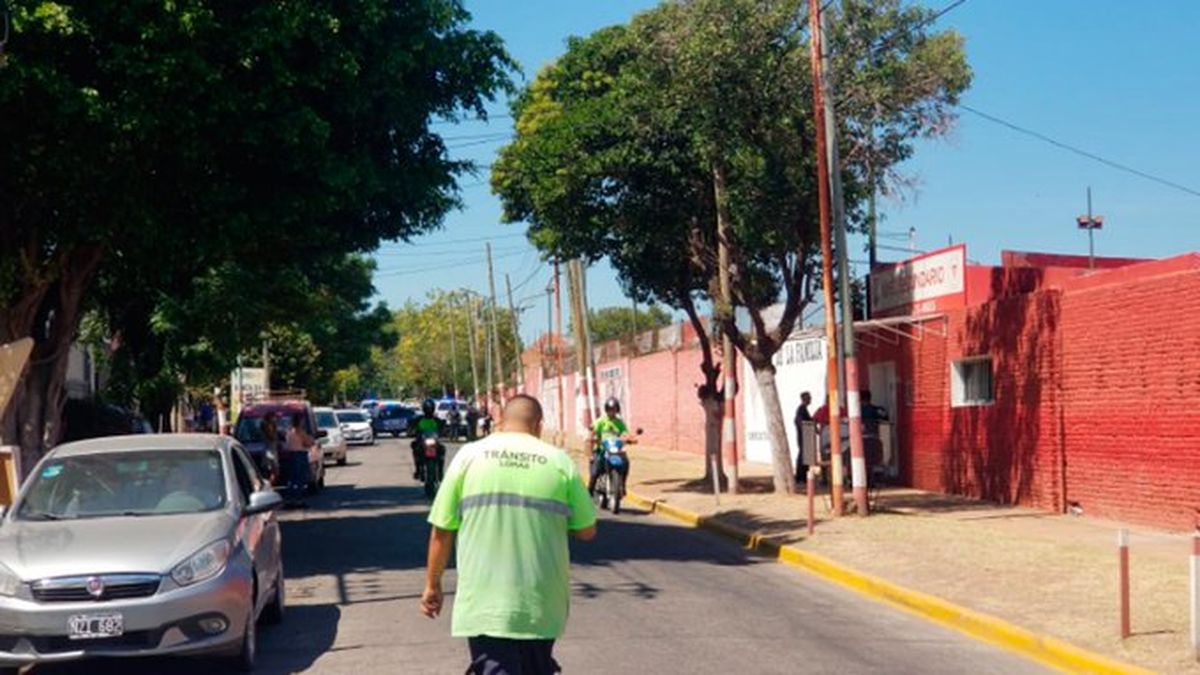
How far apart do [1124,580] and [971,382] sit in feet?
45.1

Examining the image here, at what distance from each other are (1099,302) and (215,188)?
35.7ft

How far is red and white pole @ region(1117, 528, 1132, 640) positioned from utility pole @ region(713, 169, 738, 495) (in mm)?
13254

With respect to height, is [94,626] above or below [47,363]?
below

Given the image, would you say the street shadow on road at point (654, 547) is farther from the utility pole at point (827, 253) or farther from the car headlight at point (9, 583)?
the car headlight at point (9, 583)

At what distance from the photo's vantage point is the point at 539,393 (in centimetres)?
7988

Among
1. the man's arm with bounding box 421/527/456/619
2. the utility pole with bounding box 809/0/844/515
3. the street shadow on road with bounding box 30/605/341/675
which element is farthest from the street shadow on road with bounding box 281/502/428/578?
the man's arm with bounding box 421/527/456/619

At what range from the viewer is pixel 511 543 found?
6.05m

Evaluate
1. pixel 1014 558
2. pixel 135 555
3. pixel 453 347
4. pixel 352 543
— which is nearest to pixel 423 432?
pixel 352 543

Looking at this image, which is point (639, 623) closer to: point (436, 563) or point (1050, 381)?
point (436, 563)

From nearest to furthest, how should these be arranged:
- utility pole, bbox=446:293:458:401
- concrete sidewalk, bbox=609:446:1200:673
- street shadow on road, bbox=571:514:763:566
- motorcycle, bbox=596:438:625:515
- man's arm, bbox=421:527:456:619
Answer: man's arm, bbox=421:527:456:619 < concrete sidewalk, bbox=609:446:1200:673 < street shadow on road, bbox=571:514:763:566 < motorcycle, bbox=596:438:625:515 < utility pole, bbox=446:293:458:401

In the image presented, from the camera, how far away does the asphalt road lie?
404 inches

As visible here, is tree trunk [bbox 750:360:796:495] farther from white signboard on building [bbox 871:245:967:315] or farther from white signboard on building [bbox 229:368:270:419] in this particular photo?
white signboard on building [bbox 229:368:270:419]

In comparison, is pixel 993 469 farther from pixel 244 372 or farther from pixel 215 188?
pixel 244 372

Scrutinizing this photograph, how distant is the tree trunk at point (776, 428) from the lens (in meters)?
24.2
